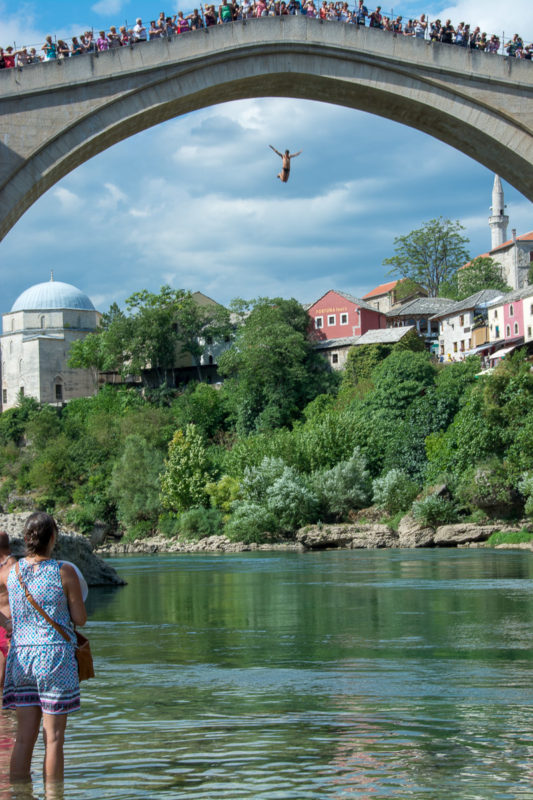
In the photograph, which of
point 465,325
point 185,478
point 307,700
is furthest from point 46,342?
point 307,700

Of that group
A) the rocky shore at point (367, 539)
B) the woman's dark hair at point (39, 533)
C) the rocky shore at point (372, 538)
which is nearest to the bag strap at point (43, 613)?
the woman's dark hair at point (39, 533)

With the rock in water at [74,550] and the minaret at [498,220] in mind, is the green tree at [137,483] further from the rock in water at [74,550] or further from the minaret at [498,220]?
the minaret at [498,220]

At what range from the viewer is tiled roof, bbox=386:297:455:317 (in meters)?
61.5

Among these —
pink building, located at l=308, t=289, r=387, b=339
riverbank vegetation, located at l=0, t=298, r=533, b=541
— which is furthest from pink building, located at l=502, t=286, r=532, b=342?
pink building, located at l=308, t=289, r=387, b=339

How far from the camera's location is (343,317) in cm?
6078

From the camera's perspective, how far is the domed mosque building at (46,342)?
6869 cm

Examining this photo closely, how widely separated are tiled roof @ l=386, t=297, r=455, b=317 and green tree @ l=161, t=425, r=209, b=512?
66.8 feet

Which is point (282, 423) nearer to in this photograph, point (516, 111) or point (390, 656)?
point (516, 111)

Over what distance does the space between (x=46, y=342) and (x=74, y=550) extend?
174 feet

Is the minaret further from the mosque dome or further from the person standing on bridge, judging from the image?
the person standing on bridge

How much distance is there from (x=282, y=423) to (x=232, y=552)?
55.9 ft

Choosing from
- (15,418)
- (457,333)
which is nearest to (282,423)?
(457,333)

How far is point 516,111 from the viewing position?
45.4 feet

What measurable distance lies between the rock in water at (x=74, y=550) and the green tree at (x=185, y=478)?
2395 cm
